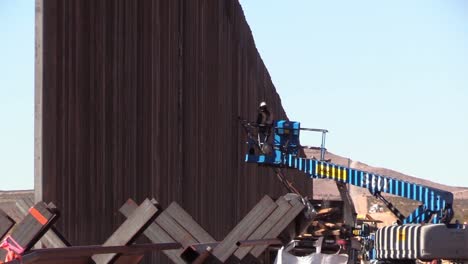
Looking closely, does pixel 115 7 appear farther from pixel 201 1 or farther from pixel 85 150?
pixel 201 1

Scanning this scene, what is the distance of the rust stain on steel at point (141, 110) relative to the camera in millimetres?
10773

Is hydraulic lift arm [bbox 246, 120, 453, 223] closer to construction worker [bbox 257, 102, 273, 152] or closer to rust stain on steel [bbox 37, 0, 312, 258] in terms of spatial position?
construction worker [bbox 257, 102, 273, 152]

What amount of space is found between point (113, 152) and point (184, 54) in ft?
12.7

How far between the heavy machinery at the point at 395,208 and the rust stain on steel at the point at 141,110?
1.39m

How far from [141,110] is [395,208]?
12.8 feet

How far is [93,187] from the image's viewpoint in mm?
11578

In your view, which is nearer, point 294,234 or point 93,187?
point 294,234

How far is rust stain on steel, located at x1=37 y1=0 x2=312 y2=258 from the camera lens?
424 inches

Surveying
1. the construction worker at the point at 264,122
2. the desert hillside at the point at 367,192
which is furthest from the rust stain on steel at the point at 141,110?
the desert hillside at the point at 367,192

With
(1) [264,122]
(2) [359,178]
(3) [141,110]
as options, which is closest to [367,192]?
(1) [264,122]

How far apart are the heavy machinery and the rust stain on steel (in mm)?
1395

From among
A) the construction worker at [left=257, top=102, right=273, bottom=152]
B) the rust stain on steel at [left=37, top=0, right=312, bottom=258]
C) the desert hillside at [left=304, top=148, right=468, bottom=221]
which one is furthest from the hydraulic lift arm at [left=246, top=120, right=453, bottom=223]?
the desert hillside at [left=304, top=148, right=468, bottom=221]

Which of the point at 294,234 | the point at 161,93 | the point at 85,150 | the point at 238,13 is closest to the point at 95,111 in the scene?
the point at 85,150

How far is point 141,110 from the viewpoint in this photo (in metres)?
Answer: 13.5
